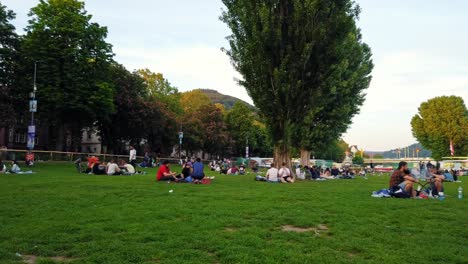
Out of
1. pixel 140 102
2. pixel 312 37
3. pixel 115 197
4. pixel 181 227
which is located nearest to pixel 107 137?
pixel 140 102

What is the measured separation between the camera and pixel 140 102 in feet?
189

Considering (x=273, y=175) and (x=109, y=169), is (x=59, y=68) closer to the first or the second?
(x=109, y=169)

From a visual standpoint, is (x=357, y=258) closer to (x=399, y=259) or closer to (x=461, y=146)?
(x=399, y=259)

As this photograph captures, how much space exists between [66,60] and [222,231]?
38769 mm

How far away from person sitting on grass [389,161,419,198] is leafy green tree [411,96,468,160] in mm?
73229

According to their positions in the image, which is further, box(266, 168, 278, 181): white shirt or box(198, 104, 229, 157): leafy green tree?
box(198, 104, 229, 157): leafy green tree

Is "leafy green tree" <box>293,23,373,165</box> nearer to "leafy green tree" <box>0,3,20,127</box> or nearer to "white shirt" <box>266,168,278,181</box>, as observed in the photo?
"white shirt" <box>266,168,278,181</box>

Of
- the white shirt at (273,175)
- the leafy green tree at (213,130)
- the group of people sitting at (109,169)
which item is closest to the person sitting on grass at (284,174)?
the white shirt at (273,175)

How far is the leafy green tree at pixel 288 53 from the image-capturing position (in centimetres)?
2556

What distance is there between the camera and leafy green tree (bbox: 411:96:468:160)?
79750mm

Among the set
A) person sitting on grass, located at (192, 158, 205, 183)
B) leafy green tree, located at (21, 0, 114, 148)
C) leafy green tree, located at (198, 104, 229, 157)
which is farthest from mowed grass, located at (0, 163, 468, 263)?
leafy green tree, located at (198, 104, 229, 157)

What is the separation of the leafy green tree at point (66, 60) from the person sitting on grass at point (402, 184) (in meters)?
33.7

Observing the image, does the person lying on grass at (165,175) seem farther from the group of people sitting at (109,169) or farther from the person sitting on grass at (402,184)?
the person sitting on grass at (402,184)

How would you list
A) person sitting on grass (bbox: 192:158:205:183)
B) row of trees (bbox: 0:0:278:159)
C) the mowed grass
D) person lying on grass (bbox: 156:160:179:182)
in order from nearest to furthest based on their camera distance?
the mowed grass < person sitting on grass (bbox: 192:158:205:183) < person lying on grass (bbox: 156:160:179:182) < row of trees (bbox: 0:0:278:159)
